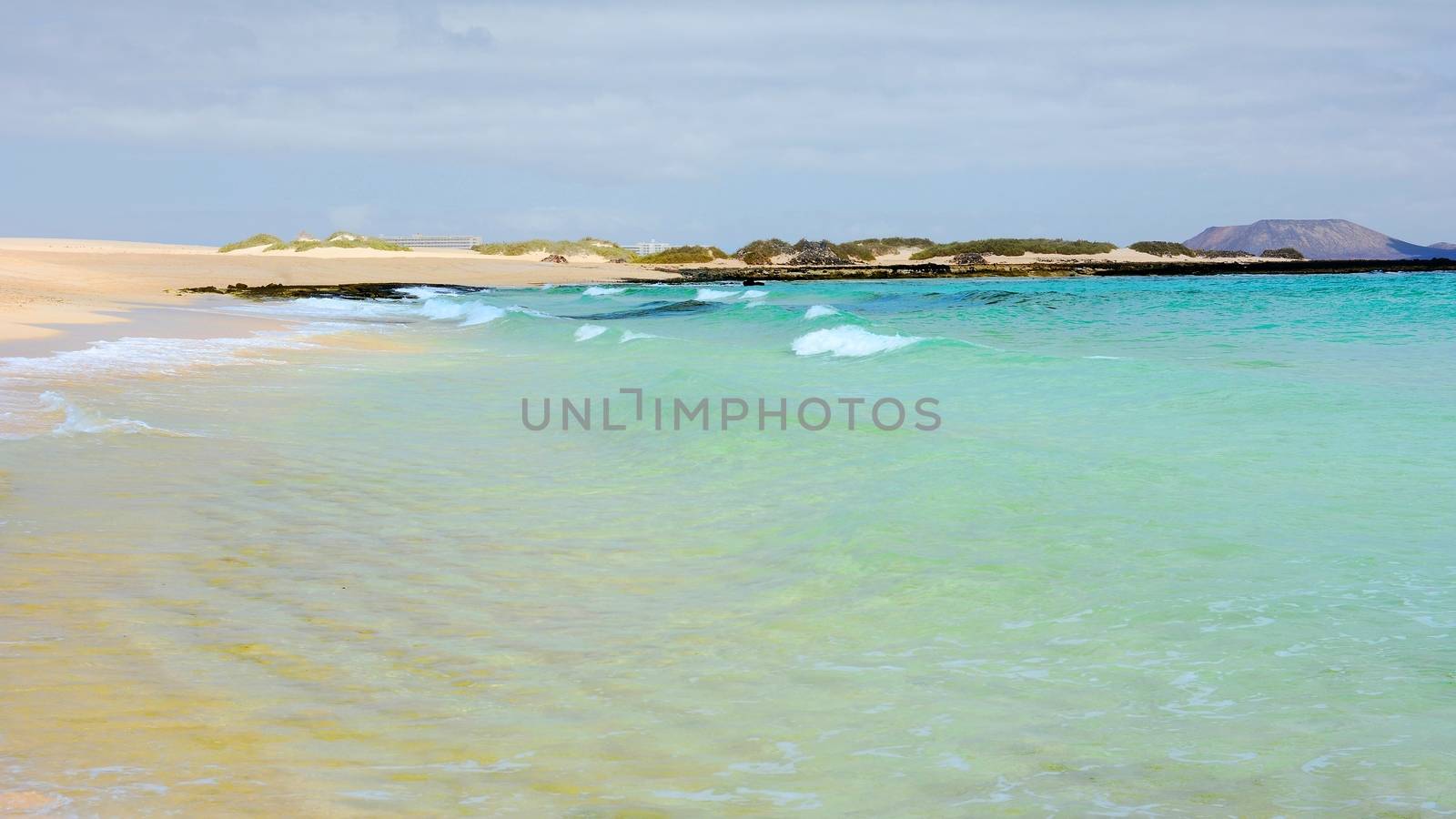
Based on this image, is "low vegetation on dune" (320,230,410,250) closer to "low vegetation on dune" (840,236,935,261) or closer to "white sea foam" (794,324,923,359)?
"low vegetation on dune" (840,236,935,261)

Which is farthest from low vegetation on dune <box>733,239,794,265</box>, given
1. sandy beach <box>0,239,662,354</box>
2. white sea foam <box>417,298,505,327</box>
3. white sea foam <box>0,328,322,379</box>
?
white sea foam <box>0,328,322,379</box>

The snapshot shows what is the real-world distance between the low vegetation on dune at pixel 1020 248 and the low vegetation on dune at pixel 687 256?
75.2 ft

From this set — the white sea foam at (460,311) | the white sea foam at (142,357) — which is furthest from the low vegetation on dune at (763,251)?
the white sea foam at (142,357)

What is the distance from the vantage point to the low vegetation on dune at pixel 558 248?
101562 millimetres

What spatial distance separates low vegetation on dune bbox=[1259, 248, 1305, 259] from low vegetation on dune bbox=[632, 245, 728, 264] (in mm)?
50293

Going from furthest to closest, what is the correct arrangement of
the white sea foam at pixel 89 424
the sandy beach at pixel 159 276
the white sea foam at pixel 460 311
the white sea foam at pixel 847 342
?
1. the white sea foam at pixel 460 311
2. the sandy beach at pixel 159 276
3. the white sea foam at pixel 847 342
4. the white sea foam at pixel 89 424

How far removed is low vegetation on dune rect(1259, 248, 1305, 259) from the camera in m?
99.0

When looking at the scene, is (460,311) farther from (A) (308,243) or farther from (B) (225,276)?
(A) (308,243)

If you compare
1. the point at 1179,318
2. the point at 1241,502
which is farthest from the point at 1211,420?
the point at 1179,318

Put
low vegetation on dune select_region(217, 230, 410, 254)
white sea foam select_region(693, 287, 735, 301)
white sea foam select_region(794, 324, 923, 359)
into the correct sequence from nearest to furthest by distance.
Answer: white sea foam select_region(794, 324, 923, 359), white sea foam select_region(693, 287, 735, 301), low vegetation on dune select_region(217, 230, 410, 254)

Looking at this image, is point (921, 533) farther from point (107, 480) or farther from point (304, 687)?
point (107, 480)

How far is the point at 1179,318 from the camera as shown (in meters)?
26.8

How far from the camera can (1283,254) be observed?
9975 centimetres

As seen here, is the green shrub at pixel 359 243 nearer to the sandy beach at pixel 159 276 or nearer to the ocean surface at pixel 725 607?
the sandy beach at pixel 159 276
